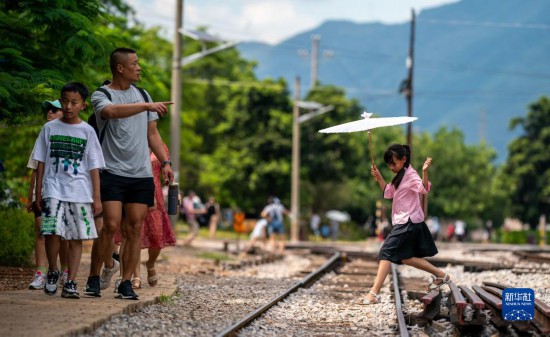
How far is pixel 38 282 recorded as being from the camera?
1056 centimetres

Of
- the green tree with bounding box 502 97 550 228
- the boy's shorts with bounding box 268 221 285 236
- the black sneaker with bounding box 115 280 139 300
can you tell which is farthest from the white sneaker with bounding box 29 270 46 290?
the green tree with bounding box 502 97 550 228

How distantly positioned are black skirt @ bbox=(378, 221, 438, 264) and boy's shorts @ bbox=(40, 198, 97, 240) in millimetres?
3570

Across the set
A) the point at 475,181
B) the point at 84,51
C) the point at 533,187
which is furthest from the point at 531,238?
the point at 84,51

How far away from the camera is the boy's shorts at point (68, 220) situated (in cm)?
933

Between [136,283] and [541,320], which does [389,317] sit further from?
[136,283]

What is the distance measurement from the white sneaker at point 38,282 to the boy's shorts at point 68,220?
125 cm

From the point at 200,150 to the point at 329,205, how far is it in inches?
485

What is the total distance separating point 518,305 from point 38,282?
15.5 ft

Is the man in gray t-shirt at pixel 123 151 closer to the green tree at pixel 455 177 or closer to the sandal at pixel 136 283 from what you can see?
the sandal at pixel 136 283

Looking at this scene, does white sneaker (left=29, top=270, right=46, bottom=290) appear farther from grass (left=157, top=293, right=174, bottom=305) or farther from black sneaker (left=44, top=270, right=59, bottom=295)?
grass (left=157, top=293, right=174, bottom=305)

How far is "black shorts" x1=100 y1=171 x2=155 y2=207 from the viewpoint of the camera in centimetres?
961

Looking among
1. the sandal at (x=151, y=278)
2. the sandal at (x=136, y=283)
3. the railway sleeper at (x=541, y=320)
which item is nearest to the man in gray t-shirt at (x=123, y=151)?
the sandal at (x=136, y=283)

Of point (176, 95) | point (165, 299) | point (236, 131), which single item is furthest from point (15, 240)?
point (236, 131)

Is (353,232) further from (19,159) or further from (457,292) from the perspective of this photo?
(457,292)
